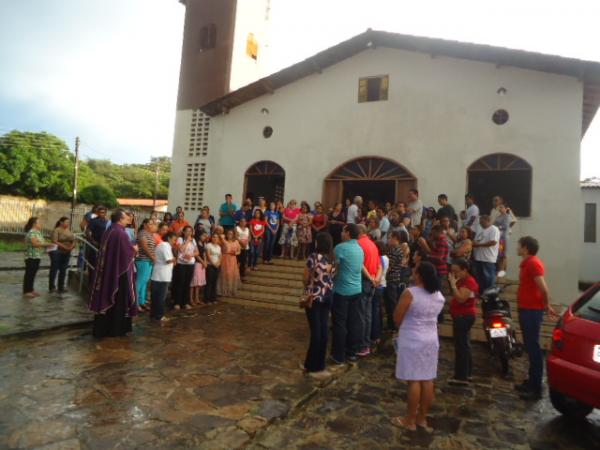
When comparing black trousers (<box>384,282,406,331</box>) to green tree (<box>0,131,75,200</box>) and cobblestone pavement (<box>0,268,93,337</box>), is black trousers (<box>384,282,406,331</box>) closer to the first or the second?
cobblestone pavement (<box>0,268,93,337</box>)

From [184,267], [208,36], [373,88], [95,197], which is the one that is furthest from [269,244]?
[95,197]

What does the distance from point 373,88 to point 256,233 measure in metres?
6.19

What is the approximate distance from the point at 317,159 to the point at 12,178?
24.2m

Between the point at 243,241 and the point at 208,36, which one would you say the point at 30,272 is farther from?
the point at 208,36

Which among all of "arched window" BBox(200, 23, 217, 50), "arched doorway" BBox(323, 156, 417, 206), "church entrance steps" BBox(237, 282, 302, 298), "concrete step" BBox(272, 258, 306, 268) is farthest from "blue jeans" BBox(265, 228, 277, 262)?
"arched window" BBox(200, 23, 217, 50)

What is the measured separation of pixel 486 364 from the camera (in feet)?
19.0

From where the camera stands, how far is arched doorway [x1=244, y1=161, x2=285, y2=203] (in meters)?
14.1

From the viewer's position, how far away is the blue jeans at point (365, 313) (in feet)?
18.4

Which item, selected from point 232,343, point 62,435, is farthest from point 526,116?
point 62,435

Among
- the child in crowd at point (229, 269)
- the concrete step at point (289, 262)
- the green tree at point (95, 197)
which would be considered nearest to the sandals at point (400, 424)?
the child in crowd at point (229, 269)

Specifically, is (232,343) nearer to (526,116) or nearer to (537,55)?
(526,116)

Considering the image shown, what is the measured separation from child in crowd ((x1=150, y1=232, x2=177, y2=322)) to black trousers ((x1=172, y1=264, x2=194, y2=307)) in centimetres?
103

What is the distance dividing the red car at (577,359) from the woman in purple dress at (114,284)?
5456 mm

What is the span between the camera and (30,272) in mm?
8352
